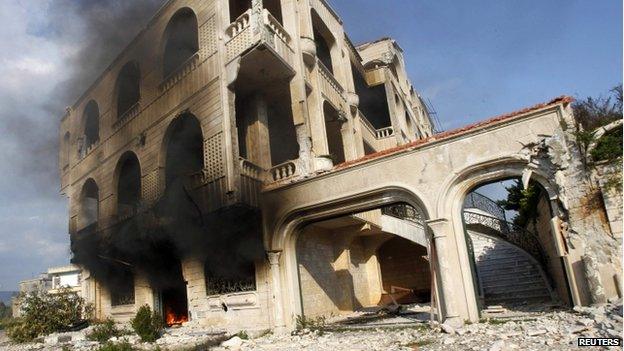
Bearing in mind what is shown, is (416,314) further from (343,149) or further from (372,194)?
(343,149)

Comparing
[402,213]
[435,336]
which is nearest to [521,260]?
[402,213]

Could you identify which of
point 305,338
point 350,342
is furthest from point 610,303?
point 305,338

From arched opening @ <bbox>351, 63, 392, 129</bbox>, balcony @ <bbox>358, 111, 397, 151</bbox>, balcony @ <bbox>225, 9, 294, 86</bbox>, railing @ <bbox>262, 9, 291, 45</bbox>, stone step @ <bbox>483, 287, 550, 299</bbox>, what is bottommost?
stone step @ <bbox>483, 287, 550, 299</bbox>

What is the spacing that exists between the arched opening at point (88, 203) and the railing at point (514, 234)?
16.4 metres

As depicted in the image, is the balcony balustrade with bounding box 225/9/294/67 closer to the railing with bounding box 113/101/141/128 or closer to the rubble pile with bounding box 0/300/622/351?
the railing with bounding box 113/101/141/128

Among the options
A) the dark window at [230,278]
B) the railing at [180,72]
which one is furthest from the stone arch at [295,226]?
the railing at [180,72]

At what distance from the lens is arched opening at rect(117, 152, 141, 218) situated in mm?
16594

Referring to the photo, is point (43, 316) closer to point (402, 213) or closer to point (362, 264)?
point (362, 264)

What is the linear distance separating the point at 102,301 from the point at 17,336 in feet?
9.72

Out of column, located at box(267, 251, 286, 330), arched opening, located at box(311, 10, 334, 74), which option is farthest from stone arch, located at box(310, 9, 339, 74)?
column, located at box(267, 251, 286, 330)

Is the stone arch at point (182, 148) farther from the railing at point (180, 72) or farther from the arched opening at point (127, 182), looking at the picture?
the arched opening at point (127, 182)

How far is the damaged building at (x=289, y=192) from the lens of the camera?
8.17 meters

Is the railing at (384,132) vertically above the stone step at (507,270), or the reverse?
the railing at (384,132)

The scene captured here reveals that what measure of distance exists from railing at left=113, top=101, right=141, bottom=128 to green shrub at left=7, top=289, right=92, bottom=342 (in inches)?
271
